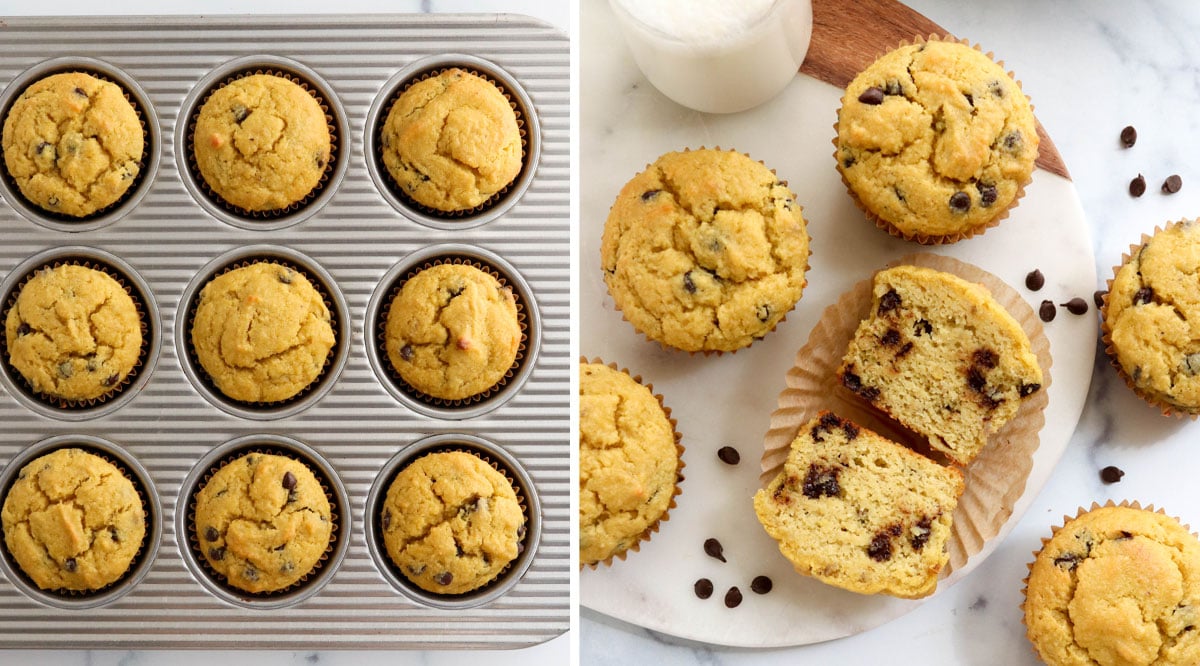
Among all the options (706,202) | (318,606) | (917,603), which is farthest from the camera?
(917,603)

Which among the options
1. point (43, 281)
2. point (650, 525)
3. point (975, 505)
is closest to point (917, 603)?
point (975, 505)

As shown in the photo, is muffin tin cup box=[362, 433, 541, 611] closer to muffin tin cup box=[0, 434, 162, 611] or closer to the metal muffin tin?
the metal muffin tin

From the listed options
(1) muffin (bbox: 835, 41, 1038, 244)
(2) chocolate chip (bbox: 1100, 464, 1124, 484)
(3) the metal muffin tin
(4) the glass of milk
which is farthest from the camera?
(2) chocolate chip (bbox: 1100, 464, 1124, 484)

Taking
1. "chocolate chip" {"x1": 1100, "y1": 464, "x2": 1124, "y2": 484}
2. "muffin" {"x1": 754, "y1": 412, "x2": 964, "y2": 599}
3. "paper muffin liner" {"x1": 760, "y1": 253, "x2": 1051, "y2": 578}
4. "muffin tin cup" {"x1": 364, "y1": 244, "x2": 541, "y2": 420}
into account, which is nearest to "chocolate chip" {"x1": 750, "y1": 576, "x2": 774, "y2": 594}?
"muffin" {"x1": 754, "y1": 412, "x2": 964, "y2": 599}

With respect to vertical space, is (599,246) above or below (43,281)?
below

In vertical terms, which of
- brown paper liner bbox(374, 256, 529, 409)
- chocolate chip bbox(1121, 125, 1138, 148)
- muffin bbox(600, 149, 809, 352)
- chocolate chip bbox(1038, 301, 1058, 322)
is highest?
brown paper liner bbox(374, 256, 529, 409)

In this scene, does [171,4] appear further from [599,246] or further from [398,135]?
[599,246]

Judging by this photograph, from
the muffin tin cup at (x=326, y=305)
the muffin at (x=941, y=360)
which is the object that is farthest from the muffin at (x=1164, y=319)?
the muffin tin cup at (x=326, y=305)
